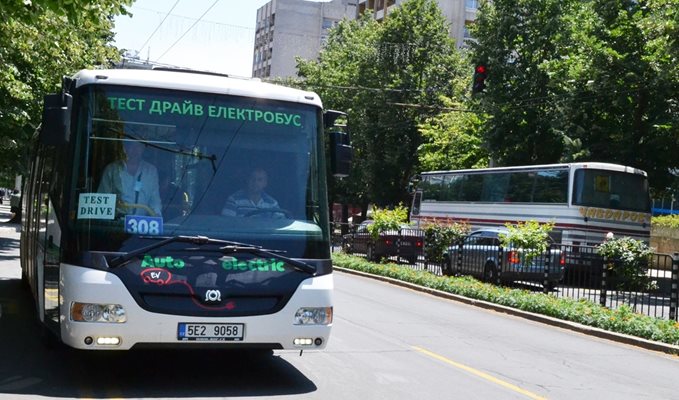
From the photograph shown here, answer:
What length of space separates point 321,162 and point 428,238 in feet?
64.2

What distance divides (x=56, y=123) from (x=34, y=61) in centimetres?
1527

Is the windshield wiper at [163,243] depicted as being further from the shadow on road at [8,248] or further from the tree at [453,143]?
the tree at [453,143]

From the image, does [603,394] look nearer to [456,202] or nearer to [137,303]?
[137,303]

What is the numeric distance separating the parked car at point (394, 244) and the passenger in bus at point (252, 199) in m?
20.5

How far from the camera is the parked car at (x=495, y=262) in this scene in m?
19.8

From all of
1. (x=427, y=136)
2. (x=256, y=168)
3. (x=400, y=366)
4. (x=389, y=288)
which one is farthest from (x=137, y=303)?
(x=427, y=136)

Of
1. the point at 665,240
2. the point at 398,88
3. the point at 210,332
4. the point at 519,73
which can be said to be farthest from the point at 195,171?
the point at 398,88

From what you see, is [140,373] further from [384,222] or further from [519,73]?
[519,73]

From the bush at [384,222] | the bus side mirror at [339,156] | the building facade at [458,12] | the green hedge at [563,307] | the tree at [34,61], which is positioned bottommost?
the green hedge at [563,307]

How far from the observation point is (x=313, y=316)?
309 inches

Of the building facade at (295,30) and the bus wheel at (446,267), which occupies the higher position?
the building facade at (295,30)

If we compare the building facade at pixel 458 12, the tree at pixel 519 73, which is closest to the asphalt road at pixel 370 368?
the tree at pixel 519 73

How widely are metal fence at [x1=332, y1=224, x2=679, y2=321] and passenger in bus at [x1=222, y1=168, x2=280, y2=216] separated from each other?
962cm

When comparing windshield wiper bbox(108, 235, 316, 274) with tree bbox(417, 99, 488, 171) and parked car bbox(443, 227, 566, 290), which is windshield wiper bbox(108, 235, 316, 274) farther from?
tree bbox(417, 99, 488, 171)
